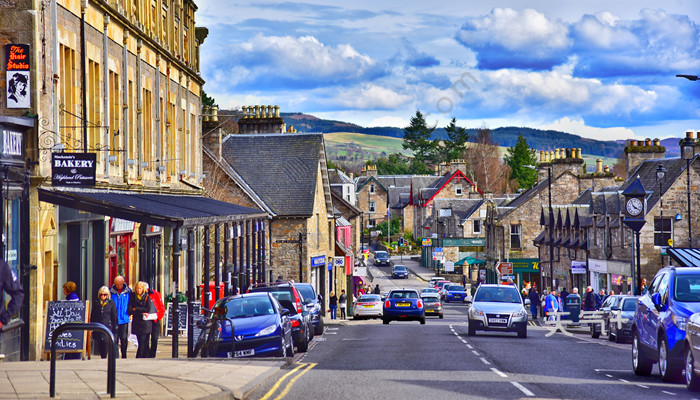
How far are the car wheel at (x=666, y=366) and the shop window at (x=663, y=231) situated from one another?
102ft

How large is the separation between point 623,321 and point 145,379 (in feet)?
55.2

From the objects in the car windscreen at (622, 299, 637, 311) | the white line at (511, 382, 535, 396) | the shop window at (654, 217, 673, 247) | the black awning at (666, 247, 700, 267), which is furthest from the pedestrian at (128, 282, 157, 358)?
the shop window at (654, 217, 673, 247)

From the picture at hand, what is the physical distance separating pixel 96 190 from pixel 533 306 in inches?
1161

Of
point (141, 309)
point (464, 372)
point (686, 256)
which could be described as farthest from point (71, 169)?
point (686, 256)

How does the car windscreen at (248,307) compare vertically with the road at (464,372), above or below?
above

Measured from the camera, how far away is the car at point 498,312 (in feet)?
89.5

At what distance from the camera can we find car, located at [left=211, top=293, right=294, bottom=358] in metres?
18.6

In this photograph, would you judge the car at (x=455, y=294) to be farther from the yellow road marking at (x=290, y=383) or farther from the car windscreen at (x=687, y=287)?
the car windscreen at (x=687, y=287)

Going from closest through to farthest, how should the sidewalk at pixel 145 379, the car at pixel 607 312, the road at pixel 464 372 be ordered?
the sidewalk at pixel 145 379 → the road at pixel 464 372 → the car at pixel 607 312

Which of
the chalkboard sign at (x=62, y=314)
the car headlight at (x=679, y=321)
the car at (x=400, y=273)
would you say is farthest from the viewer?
the car at (x=400, y=273)

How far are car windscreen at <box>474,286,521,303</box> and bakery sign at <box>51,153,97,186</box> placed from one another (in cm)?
1420

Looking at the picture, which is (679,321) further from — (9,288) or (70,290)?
(70,290)

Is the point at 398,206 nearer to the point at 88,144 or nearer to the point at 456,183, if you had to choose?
the point at 456,183

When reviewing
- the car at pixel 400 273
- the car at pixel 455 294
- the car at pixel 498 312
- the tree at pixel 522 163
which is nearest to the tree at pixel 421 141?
the tree at pixel 522 163
